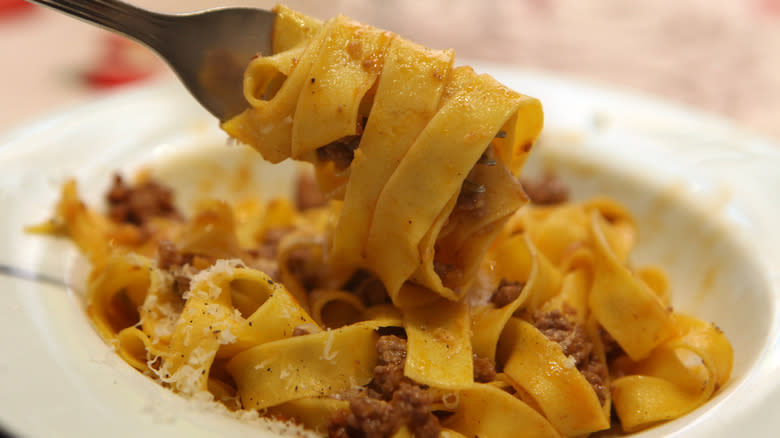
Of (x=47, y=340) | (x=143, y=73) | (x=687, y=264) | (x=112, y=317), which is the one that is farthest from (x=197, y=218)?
(x=143, y=73)

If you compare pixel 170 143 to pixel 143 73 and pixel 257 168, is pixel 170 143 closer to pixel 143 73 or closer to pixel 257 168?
pixel 257 168

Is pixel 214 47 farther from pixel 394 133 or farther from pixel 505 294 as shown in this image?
pixel 505 294

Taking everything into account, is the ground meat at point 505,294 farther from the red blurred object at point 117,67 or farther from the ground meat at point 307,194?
the red blurred object at point 117,67

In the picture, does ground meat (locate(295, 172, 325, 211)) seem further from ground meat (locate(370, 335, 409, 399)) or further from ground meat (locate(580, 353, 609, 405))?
ground meat (locate(580, 353, 609, 405))

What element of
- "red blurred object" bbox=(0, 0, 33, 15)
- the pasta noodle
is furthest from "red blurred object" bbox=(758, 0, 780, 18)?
"red blurred object" bbox=(0, 0, 33, 15)

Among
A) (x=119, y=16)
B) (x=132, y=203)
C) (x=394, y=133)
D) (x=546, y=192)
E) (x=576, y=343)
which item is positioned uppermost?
(x=119, y=16)

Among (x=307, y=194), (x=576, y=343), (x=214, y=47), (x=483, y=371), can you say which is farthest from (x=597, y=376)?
(x=307, y=194)

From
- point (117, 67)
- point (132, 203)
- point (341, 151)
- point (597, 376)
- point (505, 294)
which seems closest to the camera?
point (341, 151)
